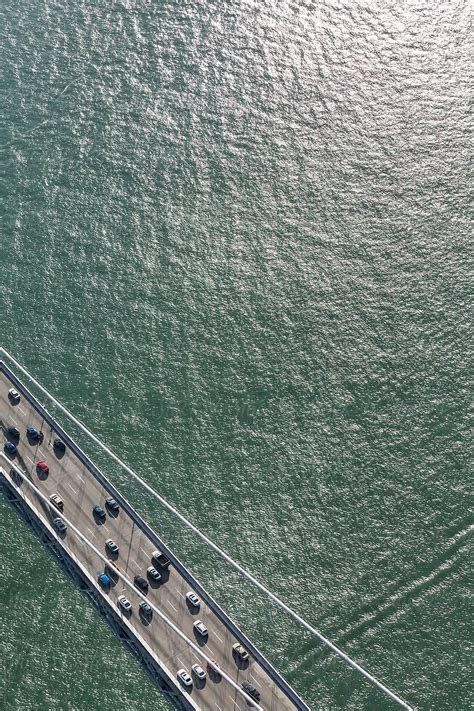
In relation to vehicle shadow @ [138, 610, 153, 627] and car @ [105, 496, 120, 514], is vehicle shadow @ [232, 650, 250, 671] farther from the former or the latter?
car @ [105, 496, 120, 514]

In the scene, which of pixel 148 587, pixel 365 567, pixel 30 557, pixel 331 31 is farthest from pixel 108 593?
pixel 331 31

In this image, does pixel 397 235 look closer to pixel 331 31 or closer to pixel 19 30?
pixel 331 31

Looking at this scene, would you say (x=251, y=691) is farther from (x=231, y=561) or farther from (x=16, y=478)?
(x=16, y=478)

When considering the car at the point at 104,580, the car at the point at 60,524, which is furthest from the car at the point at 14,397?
the car at the point at 104,580

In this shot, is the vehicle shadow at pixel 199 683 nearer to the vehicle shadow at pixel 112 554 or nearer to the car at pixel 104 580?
the car at pixel 104 580

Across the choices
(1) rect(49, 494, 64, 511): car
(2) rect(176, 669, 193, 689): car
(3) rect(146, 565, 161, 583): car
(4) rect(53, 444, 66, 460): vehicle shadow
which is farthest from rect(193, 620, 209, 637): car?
(4) rect(53, 444, 66, 460): vehicle shadow
